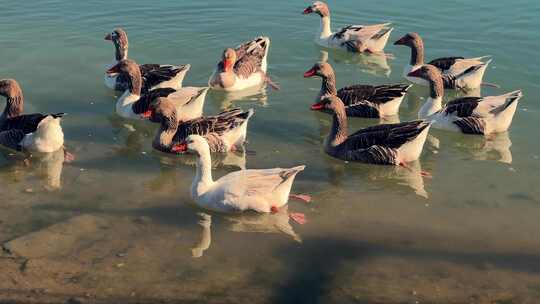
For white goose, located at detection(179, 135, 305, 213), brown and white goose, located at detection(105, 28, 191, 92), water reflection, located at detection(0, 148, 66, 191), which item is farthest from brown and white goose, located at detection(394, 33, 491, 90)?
water reflection, located at detection(0, 148, 66, 191)

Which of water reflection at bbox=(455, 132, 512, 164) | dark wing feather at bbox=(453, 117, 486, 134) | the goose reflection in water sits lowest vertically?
the goose reflection in water

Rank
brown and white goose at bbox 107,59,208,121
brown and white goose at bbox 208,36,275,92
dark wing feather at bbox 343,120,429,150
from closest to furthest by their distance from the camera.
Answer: dark wing feather at bbox 343,120,429,150
brown and white goose at bbox 107,59,208,121
brown and white goose at bbox 208,36,275,92

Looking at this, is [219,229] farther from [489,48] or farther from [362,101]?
[489,48]

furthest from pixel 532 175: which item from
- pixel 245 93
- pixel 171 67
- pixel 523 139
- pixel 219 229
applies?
pixel 171 67

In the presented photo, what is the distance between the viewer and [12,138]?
1441cm

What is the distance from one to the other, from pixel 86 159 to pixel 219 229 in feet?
13.3

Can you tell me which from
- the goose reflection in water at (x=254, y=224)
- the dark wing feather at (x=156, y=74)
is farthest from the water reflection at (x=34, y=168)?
the dark wing feather at (x=156, y=74)

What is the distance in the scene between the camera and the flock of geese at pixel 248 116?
1194 centimetres

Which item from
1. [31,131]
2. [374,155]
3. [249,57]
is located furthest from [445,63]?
[31,131]

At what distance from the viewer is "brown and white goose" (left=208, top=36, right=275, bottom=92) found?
58.5 feet

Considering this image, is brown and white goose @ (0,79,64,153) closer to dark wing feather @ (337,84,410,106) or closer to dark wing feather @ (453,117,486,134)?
dark wing feather @ (337,84,410,106)

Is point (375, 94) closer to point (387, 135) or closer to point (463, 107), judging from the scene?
point (463, 107)

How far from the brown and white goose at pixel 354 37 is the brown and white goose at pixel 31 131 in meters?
9.48

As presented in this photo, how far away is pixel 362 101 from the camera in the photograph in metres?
16.2
